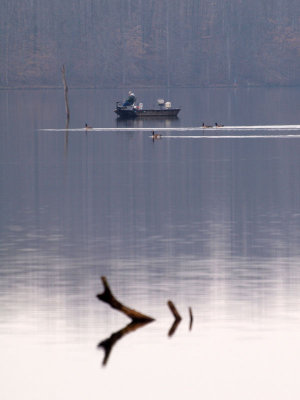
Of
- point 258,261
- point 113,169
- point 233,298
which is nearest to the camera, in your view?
point 233,298

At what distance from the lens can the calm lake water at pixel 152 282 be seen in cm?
3098

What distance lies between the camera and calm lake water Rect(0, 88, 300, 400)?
31.0 meters

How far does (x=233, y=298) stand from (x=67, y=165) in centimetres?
6015

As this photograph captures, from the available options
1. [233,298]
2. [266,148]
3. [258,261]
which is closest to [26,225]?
[258,261]

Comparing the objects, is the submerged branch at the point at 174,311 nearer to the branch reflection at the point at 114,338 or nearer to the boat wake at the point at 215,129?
the branch reflection at the point at 114,338

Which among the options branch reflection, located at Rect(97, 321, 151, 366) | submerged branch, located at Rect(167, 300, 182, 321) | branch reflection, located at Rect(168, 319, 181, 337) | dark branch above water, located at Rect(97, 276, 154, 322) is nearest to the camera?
branch reflection, located at Rect(97, 321, 151, 366)

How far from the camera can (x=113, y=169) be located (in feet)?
308

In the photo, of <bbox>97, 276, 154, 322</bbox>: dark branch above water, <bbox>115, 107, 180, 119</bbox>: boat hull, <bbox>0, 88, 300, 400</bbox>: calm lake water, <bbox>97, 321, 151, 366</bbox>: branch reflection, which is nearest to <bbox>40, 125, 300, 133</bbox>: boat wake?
<bbox>115, 107, 180, 119</bbox>: boat hull

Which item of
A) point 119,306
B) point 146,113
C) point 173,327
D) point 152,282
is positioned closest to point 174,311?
point 173,327

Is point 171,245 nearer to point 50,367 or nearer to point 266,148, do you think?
point 50,367

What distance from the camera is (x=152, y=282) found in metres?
41.5

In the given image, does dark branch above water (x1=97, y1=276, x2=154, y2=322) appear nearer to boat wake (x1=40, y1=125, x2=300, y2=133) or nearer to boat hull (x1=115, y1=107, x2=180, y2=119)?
boat wake (x1=40, y1=125, x2=300, y2=133)

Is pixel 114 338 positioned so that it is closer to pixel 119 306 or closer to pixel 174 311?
pixel 119 306

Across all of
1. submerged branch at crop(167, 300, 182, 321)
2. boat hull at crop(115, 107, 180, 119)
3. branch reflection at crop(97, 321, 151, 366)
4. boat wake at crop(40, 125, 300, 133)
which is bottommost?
branch reflection at crop(97, 321, 151, 366)
